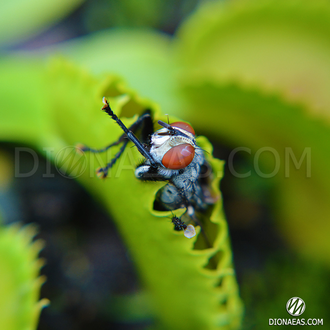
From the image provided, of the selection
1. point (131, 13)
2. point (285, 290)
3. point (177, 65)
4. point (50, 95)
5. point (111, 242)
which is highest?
point (131, 13)

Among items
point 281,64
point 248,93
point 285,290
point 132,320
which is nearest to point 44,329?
point 132,320

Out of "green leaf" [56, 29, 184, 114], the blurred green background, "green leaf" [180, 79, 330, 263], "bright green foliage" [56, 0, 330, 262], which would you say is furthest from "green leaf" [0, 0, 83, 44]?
"green leaf" [180, 79, 330, 263]

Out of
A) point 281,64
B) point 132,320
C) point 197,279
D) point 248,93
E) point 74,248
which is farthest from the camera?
point 74,248

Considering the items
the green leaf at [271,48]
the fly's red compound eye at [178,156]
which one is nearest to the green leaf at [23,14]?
the green leaf at [271,48]

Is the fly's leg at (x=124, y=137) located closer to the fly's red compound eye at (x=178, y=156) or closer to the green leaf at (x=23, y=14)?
the fly's red compound eye at (x=178, y=156)

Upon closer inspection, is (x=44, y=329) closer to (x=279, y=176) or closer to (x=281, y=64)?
(x=279, y=176)

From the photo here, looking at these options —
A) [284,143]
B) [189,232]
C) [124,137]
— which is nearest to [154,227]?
[189,232]
